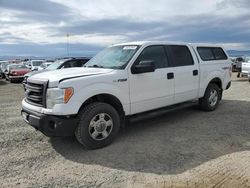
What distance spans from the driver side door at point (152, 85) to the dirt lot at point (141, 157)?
619 mm

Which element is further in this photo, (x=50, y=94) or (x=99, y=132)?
(x=99, y=132)

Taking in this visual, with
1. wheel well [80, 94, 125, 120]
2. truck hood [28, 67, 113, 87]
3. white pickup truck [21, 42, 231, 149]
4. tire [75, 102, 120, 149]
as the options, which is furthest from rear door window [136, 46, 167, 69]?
tire [75, 102, 120, 149]

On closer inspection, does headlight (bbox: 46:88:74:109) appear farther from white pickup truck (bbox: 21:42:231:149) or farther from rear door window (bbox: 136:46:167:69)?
rear door window (bbox: 136:46:167:69)

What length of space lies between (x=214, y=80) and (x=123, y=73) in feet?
11.3

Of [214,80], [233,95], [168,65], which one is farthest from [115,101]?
[233,95]

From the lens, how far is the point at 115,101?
5.09 meters

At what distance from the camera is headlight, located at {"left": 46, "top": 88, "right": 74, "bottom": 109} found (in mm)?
4398

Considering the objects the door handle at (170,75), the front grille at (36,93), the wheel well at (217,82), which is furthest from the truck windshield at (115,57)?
the wheel well at (217,82)

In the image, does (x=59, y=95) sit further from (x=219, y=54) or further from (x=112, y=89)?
(x=219, y=54)

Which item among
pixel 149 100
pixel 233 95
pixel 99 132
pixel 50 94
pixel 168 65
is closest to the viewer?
pixel 50 94

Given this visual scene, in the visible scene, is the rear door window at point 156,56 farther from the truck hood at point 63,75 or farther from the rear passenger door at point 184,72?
the truck hood at point 63,75

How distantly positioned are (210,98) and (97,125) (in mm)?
3847

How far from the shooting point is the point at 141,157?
446 centimetres

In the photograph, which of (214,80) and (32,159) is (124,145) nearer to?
(32,159)
